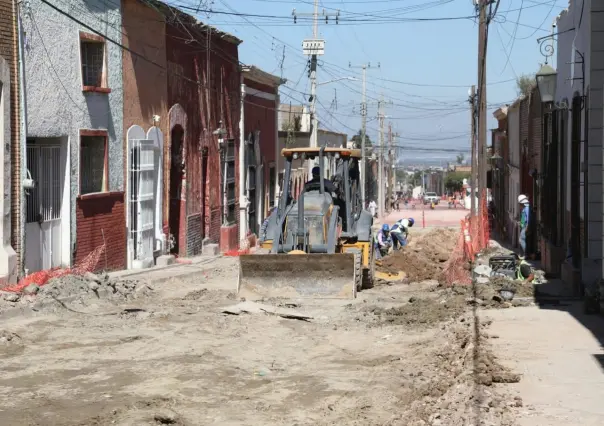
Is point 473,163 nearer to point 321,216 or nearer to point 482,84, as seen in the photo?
point 482,84

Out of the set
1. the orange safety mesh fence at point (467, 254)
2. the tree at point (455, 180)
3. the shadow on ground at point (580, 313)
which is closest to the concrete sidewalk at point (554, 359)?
the shadow on ground at point (580, 313)

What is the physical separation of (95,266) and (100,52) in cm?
456

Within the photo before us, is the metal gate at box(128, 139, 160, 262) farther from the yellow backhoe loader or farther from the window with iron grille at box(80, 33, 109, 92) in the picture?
the yellow backhoe loader

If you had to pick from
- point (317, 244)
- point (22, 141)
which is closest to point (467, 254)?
point (317, 244)

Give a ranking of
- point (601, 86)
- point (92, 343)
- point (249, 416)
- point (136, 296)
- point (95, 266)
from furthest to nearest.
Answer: point (95, 266) → point (136, 296) → point (601, 86) → point (92, 343) → point (249, 416)

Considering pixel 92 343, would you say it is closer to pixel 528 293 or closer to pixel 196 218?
pixel 528 293

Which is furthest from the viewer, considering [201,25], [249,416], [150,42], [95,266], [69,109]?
[201,25]

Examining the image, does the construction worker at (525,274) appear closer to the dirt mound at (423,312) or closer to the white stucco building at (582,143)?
the white stucco building at (582,143)

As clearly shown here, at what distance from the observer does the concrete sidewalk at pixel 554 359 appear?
8.20 meters

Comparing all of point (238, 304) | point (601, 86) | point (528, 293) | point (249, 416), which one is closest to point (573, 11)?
point (601, 86)

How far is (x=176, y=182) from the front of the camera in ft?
88.5

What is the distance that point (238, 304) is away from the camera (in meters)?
16.1

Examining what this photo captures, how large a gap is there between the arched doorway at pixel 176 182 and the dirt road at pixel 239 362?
29.1ft

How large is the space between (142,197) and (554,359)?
575 inches
